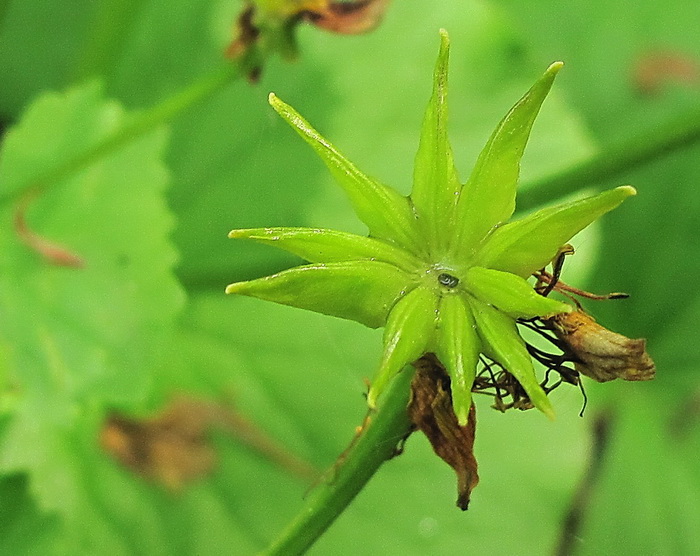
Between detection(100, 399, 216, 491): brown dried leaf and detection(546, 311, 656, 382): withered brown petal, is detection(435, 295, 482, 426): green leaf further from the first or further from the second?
detection(100, 399, 216, 491): brown dried leaf

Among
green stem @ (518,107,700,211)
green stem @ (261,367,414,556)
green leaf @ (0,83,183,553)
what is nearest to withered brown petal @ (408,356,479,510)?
green stem @ (261,367,414,556)

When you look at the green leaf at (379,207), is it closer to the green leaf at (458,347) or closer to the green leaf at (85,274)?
the green leaf at (458,347)

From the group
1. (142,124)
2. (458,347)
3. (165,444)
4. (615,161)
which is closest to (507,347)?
(458,347)

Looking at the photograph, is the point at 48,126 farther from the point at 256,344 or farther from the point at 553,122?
the point at 553,122

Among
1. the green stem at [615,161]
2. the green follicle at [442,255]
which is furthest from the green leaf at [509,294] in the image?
the green stem at [615,161]

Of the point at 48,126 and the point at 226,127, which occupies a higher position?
the point at 48,126

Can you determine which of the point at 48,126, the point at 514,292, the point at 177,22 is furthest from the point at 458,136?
the point at 514,292

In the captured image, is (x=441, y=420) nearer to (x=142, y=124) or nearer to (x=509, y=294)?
(x=509, y=294)
